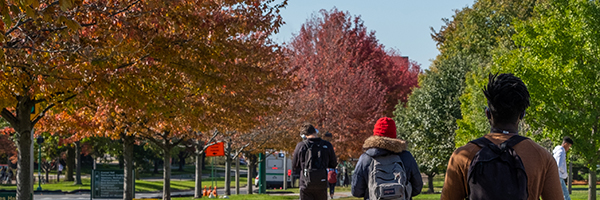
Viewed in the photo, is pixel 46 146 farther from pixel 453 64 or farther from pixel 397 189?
pixel 397 189

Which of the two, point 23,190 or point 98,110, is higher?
point 98,110

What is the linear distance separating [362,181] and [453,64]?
29814 mm

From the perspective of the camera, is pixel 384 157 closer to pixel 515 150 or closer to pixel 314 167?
pixel 515 150

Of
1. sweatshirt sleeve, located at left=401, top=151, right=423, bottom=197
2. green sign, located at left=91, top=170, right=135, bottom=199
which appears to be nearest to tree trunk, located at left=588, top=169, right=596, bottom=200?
green sign, located at left=91, top=170, right=135, bottom=199

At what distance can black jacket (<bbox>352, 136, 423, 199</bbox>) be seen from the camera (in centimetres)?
615

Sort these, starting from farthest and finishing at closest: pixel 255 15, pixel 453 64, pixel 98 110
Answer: pixel 453 64
pixel 98 110
pixel 255 15

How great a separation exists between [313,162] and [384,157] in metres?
3.70

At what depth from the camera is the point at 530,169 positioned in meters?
3.31

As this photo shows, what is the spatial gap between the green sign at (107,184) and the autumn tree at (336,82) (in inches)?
454

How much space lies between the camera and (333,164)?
393 inches

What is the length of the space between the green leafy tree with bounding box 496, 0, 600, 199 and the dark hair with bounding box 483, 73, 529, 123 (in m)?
15.5

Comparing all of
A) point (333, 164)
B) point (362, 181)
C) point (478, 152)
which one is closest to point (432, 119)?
point (333, 164)

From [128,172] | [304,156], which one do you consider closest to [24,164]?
[304,156]

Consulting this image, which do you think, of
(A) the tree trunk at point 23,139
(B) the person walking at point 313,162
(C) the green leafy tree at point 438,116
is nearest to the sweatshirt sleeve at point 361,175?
(B) the person walking at point 313,162
